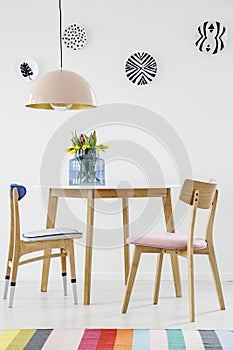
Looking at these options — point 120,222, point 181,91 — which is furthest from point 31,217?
point 181,91

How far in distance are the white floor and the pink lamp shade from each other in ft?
4.09

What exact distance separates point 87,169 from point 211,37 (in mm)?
1390

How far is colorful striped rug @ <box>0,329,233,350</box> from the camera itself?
10.1 feet

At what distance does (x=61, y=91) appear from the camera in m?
3.93

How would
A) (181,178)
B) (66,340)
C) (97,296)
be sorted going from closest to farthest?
(66,340)
(97,296)
(181,178)

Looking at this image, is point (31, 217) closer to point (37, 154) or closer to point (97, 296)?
point (37, 154)

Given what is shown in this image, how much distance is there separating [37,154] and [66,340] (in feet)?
6.54

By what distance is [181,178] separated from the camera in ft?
15.9

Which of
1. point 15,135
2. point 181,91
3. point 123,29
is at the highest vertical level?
point 123,29

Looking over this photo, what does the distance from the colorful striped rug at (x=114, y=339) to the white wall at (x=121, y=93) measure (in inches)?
61.2

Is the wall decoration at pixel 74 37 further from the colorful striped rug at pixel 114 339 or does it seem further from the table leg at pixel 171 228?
the colorful striped rug at pixel 114 339

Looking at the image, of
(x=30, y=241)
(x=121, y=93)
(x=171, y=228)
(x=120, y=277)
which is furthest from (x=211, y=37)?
(x=30, y=241)

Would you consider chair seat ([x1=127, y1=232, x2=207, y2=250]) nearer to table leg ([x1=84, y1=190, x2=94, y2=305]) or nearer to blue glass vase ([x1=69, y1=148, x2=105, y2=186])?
table leg ([x1=84, y1=190, x2=94, y2=305])

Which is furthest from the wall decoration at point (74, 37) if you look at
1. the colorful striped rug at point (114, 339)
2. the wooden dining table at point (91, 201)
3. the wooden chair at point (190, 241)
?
the colorful striped rug at point (114, 339)
